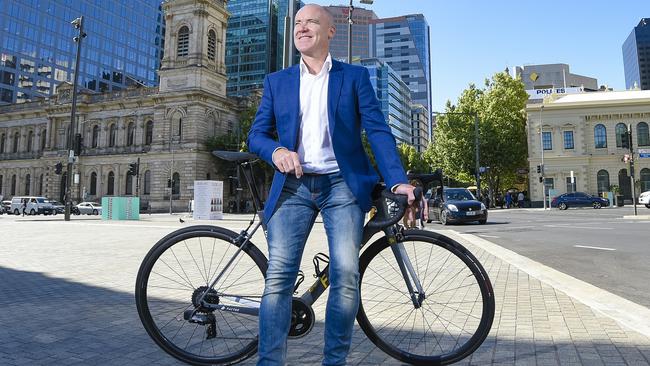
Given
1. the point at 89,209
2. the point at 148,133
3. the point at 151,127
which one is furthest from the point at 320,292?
the point at 148,133

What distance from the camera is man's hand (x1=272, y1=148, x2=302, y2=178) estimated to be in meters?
2.09

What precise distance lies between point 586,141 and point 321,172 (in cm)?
5052

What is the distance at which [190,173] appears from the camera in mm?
49875

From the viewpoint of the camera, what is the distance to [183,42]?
169ft

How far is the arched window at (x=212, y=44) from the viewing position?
52312 millimetres

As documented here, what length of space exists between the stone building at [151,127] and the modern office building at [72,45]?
53.9 ft

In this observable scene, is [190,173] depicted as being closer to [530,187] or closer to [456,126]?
[456,126]

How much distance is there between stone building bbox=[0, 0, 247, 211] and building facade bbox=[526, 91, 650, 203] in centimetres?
3491

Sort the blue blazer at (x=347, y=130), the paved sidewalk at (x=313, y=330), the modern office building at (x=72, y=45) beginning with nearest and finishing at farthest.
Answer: the blue blazer at (x=347, y=130)
the paved sidewalk at (x=313, y=330)
the modern office building at (x=72, y=45)

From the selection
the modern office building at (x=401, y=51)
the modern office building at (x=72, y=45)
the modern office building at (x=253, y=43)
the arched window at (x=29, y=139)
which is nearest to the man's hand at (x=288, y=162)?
the arched window at (x=29, y=139)

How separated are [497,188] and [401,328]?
5439 cm

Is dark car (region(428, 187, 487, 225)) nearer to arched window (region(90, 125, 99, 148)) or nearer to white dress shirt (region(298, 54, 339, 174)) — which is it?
white dress shirt (region(298, 54, 339, 174))

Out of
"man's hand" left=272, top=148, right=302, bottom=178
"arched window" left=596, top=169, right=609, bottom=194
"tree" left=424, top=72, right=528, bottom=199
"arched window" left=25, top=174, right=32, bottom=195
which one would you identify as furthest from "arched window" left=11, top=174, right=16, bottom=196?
"man's hand" left=272, top=148, right=302, bottom=178

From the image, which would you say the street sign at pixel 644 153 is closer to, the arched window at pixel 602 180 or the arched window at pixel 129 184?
the arched window at pixel 602 180
